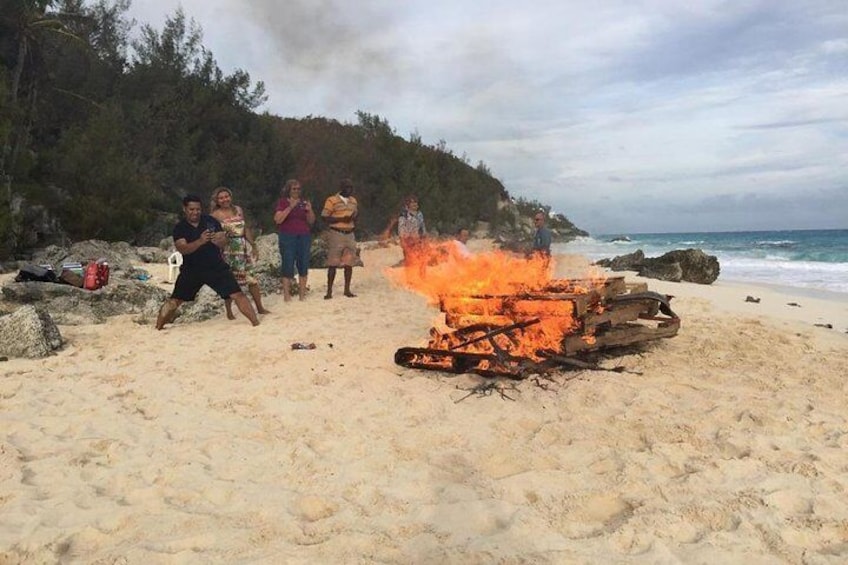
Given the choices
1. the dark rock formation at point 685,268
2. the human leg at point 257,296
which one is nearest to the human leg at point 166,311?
the human leg at point 257,296

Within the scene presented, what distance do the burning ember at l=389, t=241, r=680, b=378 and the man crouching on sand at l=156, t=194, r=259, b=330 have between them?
116 inches

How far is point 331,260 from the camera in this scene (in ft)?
33.4

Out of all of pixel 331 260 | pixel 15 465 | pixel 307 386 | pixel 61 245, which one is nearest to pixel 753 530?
pixel 307 386

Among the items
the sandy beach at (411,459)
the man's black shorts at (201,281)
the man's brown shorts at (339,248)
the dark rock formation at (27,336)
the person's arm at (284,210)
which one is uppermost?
the person's arm at (284,210)

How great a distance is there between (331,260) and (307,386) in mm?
4983

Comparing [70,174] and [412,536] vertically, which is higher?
[70,174]

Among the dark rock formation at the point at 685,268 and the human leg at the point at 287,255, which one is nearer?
the human leg at the point at 287,255

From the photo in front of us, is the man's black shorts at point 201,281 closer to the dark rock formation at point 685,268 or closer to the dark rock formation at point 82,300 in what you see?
the dark rock formation at point 82,300

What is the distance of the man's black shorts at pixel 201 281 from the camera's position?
7695 mm

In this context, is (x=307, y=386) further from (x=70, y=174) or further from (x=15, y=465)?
(x=70, y=174)

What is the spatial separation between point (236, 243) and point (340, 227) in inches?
79.5

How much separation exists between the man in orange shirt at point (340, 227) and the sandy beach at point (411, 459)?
3.70 m

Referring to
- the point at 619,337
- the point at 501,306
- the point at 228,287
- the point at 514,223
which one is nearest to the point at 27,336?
the point at 228,287

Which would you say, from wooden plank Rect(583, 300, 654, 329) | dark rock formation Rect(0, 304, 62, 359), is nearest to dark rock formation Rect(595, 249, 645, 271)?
wooden plank Rect(583, 300, 654, 329)
